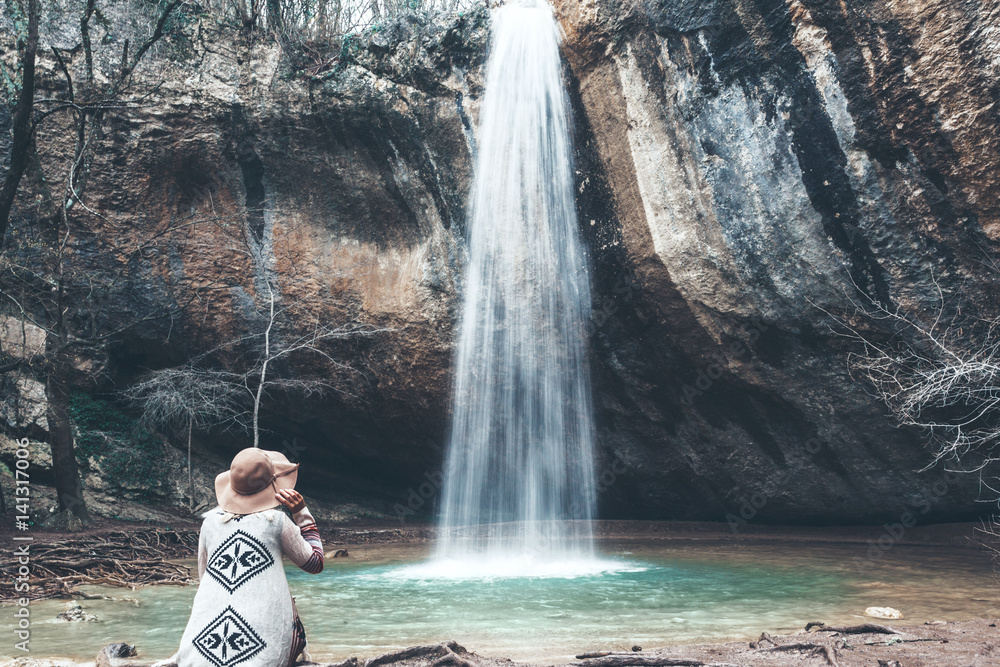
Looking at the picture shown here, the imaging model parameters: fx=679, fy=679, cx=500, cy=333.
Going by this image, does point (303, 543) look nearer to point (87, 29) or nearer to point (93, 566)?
point (93, 566)

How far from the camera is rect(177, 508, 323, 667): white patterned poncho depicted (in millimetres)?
2469

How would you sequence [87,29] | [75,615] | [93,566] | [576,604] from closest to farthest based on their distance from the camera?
[75,615]
[576,604]
[93,566]
[87,29]

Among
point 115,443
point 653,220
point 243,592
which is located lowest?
point 243,592

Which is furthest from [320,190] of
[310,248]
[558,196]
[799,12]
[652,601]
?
[652,601]

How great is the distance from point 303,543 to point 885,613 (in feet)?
17.6

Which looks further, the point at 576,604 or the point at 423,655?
the point at 576,604

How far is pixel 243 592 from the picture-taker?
2514 millimetres

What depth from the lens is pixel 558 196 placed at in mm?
10984

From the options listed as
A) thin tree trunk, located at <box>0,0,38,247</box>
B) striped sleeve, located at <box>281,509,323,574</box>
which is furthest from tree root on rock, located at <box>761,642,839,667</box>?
thin tree trunk, located at <box>0,0,38,247</box>

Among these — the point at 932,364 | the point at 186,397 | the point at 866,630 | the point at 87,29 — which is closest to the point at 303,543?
the point at 866,630

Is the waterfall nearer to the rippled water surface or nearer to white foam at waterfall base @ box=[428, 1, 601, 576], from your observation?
white foam at waterfall base @ box=[428, 1, 601, 576]

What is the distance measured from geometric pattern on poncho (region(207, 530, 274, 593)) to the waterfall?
25.2 feet

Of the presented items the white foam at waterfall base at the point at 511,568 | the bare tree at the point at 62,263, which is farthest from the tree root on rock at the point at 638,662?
the bare tree at the point at 62,263

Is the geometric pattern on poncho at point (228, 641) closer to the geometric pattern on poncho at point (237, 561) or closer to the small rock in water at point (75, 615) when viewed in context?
the geometric pattern on poncho at point (237, 561)
